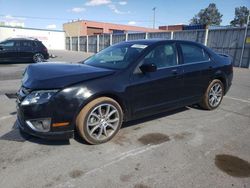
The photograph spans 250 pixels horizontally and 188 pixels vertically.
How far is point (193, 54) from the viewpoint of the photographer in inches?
184

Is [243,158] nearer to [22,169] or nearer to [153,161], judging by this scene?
[153,161]

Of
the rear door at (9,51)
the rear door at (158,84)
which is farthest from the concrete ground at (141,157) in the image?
the rear door at (9,51)

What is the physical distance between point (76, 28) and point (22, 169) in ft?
185

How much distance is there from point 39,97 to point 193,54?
10.4 feet

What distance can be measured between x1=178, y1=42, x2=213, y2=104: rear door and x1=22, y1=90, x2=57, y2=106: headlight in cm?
252

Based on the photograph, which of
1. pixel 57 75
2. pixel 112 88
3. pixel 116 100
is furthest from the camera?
pixel 116 100

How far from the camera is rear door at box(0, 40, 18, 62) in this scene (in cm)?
1381

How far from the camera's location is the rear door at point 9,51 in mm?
13812

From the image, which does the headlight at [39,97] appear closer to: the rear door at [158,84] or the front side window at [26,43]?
the rear door at [158,84]

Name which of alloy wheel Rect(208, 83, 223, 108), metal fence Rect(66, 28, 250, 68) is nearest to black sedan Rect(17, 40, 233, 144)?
alloy wheel Rect(208, 83, 223, 108)

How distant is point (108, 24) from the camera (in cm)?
5847

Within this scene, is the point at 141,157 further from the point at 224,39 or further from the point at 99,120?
the point at 224,39

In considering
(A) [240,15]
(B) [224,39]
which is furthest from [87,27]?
(A) [240,15]

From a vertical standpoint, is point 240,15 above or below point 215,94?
above
